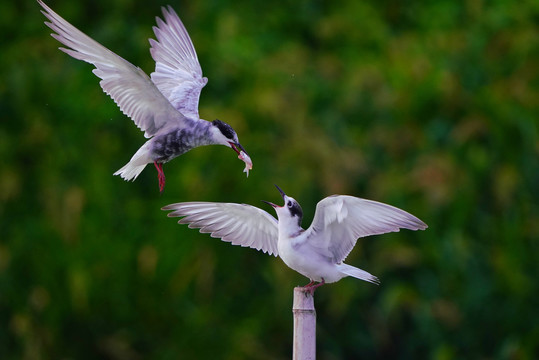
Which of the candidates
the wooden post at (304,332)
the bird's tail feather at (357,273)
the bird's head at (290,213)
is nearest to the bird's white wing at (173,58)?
the bird's head at (290,213)

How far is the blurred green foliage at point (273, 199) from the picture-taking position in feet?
20.8

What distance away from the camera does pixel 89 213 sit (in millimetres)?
6699

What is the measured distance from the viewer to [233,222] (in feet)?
12.6

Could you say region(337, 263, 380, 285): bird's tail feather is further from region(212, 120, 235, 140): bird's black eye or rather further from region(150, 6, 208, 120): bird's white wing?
region(150, 6, 208, 120): bird's white wing

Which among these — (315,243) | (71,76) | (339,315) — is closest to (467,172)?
(339,315)

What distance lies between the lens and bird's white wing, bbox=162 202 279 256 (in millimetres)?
3754

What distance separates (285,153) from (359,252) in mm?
919

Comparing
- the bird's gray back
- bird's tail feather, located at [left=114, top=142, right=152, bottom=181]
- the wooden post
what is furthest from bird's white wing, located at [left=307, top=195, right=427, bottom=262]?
bird's tail feather, located at [left=114, top=142, right=152, bottom=181]

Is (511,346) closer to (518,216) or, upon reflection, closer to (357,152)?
(518,216)

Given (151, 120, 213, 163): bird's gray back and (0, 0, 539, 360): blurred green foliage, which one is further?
(0, 0, 539, 360): blurred green foliage

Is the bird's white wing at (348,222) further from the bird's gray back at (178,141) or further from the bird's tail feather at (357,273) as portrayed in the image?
the bird's gray back at (178,141)

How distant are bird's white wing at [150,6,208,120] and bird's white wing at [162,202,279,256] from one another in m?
0.74

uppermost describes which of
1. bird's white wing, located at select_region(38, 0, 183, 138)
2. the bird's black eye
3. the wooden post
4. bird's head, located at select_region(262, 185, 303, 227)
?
bird's white wing, located at select_region(38, 0, 183, 138)

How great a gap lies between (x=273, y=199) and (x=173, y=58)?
8.07ft
